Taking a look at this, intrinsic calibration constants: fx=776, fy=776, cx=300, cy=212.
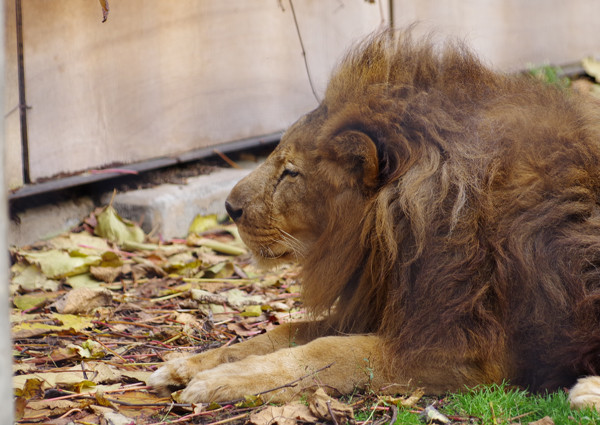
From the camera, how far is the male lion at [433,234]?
2857 mm

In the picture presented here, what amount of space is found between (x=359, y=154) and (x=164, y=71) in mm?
3064

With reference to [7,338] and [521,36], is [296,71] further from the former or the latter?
[7,338]

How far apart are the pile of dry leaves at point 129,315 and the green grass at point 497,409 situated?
13 cm

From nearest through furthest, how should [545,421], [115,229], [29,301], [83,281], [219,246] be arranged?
[545,421] < [29,301] < [83,281] < [115,229] < [219,246]

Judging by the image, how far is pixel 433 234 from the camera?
9.72 ft

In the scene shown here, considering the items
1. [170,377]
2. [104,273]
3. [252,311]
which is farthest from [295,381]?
[104,273]

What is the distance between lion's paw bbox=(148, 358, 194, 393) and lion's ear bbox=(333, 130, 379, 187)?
1039 millimetres

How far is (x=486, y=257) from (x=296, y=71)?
4.24 metres

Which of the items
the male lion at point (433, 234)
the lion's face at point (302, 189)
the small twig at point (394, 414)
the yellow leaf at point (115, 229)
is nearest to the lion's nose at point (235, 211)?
the lion's face at point (302, 189)

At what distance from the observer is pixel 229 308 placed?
435 centimetres

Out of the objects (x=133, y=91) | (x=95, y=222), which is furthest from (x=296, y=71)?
(x=95, y=222)

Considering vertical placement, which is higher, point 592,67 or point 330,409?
point 592,67

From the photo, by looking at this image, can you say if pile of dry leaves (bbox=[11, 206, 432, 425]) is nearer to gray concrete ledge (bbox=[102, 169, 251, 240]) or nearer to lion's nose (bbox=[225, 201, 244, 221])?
gray concrete ledge (bbox=[102, 169, 251, 240])

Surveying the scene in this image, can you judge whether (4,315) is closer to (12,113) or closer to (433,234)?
(433,234)
